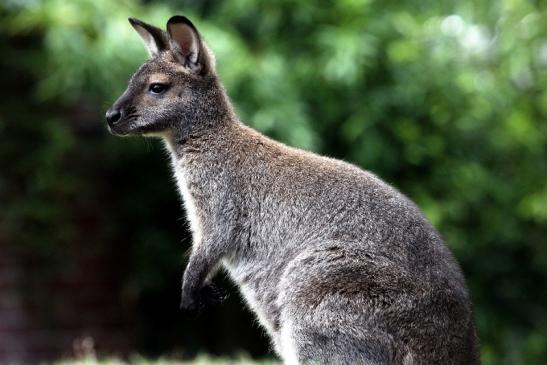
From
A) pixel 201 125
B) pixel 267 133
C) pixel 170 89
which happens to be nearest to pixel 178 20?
pixel 170 89

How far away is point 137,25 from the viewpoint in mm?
5500

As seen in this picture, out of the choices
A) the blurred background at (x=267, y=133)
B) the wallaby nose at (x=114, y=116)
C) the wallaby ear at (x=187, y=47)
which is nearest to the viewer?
the wallaby nose at (x=114, y=116)

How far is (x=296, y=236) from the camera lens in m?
5.06

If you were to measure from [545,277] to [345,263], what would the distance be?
5.07m

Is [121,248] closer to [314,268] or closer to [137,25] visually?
[137,25]

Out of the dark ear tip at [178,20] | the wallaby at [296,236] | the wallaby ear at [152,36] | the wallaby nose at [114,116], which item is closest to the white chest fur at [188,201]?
the wallaby at [296,236]

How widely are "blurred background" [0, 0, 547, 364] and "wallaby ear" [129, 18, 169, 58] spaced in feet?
6.97

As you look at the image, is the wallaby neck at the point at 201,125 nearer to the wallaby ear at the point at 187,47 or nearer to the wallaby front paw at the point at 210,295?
the wallaby ear at the point at 187,47

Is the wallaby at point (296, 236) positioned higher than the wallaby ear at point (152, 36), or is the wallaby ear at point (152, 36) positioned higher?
the wallaby ear at point (152, 36)

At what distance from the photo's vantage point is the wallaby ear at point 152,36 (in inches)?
214

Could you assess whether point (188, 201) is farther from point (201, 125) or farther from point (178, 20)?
point (178, 20)

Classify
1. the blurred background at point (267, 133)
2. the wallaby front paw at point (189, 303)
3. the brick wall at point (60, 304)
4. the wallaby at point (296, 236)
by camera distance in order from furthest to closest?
1. the brick wall at point (60, 304)
2. the blurred background at point (267, 133)
3. the wallaby front paw at point (189, 303)
4. the wallaby at point (296, 236)

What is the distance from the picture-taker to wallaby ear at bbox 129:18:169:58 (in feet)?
17.8

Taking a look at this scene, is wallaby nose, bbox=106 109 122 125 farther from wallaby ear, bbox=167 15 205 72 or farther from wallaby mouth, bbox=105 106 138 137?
wallaby ear, bbox=167 15 205 72
